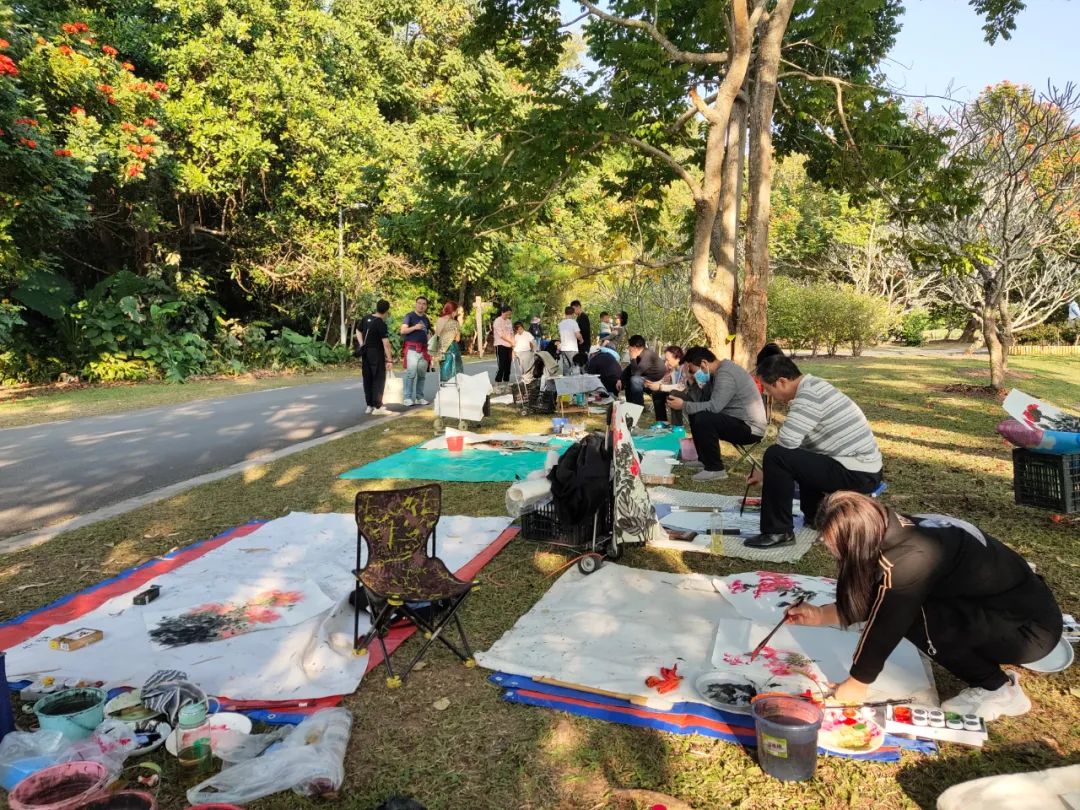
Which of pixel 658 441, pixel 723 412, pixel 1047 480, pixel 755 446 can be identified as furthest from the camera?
pixel 658 441

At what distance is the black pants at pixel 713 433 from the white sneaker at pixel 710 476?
0.05 metres

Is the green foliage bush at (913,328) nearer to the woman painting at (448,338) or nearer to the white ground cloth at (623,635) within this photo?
the woman painting at (448,338)

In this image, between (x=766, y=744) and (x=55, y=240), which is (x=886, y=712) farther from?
(x=55, y=240)

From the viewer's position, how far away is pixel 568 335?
13.7m

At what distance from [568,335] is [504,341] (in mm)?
1381

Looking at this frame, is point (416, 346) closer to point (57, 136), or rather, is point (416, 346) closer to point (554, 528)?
point (554, 528)

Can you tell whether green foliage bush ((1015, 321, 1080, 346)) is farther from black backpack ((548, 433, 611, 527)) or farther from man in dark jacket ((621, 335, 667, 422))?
black backpack ((548, 433, 611, 527))

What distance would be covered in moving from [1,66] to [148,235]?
7.46 m

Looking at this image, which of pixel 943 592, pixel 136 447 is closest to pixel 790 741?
pixel 943 592

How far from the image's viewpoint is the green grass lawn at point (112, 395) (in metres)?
11.7

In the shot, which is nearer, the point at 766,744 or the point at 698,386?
the point at 766,744

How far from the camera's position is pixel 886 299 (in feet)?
88.1

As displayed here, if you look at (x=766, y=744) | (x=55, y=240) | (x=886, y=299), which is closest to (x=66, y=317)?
(x=55, y=240)

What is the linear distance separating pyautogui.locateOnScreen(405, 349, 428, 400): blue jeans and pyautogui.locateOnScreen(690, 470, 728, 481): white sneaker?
6.19 metres
